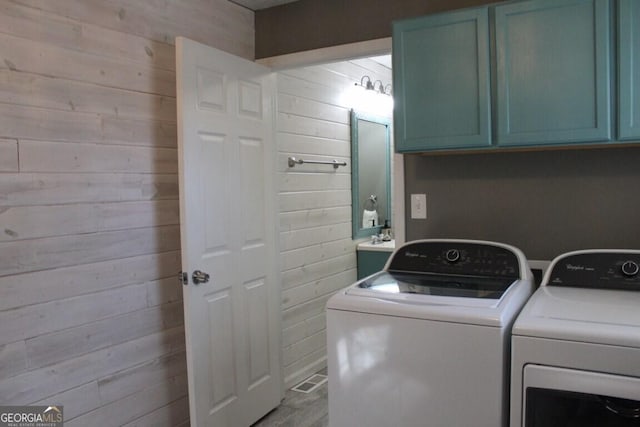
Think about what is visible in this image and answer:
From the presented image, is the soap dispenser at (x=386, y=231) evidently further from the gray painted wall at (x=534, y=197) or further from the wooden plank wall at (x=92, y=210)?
the wooden plank wall at (x=92, y=210)

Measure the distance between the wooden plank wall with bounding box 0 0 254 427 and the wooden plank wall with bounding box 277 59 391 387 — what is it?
0.88m

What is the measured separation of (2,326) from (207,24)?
1665 mm

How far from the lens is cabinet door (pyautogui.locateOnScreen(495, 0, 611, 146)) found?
1.81m

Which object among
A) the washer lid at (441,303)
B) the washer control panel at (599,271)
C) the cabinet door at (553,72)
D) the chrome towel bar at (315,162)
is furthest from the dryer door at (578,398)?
the chrome towel bar at (315,162)

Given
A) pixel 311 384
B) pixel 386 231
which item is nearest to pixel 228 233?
pixel 311 384

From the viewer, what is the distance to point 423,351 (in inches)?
63.1

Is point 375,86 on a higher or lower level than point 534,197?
higher

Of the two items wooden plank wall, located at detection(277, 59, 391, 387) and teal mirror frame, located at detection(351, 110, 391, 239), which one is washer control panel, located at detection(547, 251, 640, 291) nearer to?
wooden plank wall, located at detection(277, 59, 391, 387)

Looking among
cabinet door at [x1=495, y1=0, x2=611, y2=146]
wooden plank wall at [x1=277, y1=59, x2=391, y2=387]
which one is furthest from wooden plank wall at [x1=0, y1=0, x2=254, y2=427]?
cabinet door at [x1=495, y1=0, x2=611, y2=146]

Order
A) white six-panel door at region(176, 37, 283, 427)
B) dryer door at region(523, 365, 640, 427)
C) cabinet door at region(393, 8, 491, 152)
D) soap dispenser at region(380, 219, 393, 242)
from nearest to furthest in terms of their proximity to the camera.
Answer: dryer door at region(523, 365, 640, 427) < cabinet door at region(393, 8, 491, 152) < white six-panel door at region(176, 37, 283, 427) < soap dispenser at region(380, 219, 393, 242)

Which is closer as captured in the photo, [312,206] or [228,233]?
[228,233]

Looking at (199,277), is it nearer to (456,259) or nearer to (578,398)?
(456,259)

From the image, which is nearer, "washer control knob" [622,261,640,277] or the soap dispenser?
"washer control knob" [622,261,640,277]

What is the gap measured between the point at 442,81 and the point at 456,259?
727 millimetres
